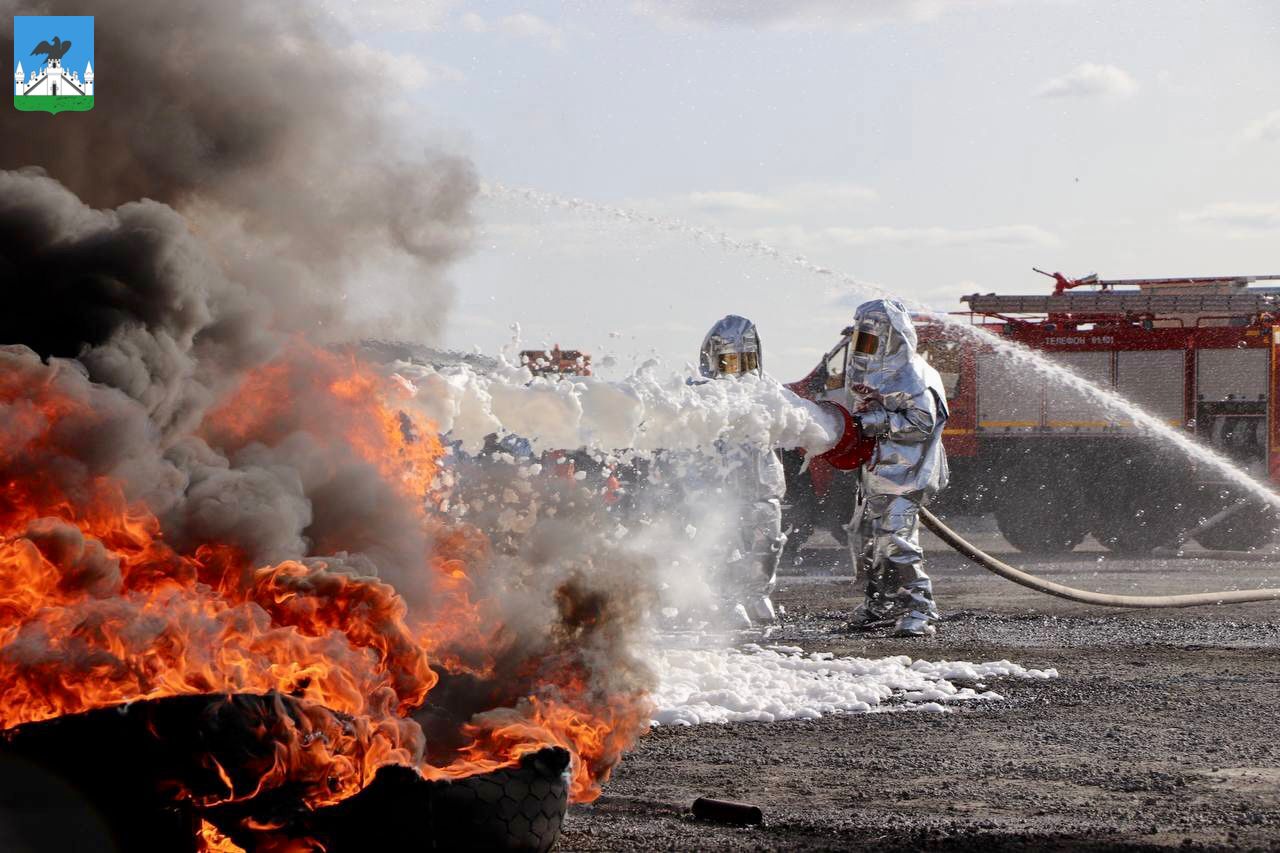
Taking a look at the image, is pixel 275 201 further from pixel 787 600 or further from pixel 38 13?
pixel 787 600

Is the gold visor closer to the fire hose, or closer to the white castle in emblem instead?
the fire hose

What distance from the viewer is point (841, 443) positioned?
10.2 meters

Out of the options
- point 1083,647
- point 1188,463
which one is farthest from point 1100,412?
point 1083,647

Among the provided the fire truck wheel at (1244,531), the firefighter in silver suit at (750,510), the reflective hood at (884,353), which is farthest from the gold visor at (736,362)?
the fire truck wheel at (1244,531)

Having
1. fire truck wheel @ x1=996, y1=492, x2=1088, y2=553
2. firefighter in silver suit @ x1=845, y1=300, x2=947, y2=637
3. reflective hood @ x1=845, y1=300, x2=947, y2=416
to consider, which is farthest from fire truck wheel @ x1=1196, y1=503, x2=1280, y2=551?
reflective hood @ x1=845, y1=300, x2=947, y2=416

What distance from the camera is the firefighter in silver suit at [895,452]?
10352mm

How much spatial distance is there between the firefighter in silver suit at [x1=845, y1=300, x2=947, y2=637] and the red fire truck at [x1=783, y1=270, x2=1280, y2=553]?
7.19 meters

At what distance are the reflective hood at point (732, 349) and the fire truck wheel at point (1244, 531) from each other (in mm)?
9474

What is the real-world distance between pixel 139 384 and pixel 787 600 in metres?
9.47

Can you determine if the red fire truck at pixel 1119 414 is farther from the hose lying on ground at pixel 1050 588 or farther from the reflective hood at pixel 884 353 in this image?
the reflective hood at pixel 884 353

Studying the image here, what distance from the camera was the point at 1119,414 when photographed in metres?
18.3

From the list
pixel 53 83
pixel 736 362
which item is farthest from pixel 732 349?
pixel 53 83

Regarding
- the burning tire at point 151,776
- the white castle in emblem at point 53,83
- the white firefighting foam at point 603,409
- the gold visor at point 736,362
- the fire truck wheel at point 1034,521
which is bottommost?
the fire truck wheel at point 1034,521

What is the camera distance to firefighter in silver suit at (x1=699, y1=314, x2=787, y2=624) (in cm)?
1102
